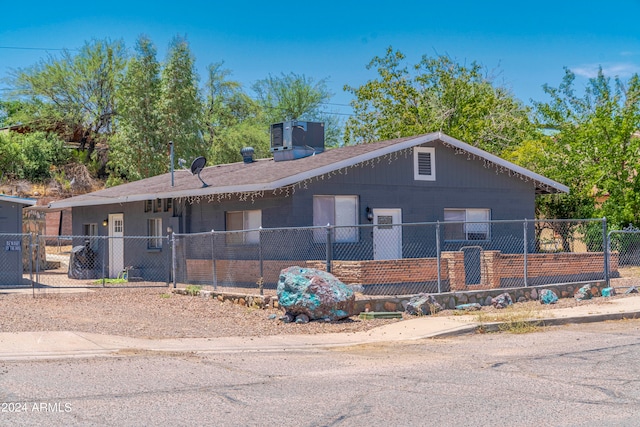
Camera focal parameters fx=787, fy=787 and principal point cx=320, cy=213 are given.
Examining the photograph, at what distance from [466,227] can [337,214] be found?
4.08 meters

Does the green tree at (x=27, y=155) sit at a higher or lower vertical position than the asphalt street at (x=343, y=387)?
higher

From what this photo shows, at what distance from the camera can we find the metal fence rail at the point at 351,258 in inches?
643

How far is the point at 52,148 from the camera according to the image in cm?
4406

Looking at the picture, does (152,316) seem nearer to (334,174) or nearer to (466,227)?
(334,174)

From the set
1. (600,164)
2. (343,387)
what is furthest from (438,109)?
(343,387)

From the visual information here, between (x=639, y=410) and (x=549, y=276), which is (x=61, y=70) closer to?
(x=549, y=276)

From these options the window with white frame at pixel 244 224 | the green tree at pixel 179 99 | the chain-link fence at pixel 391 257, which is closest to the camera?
the chain-link fence at pixel 391 257

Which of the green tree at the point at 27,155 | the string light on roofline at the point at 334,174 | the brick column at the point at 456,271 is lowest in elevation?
the brick column at the point at 456,271

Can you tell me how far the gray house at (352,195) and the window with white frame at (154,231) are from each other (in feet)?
0.10

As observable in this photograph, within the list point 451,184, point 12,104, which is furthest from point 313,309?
point 12,104

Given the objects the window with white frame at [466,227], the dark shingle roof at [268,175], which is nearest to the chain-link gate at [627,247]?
the dark shingle roof at [268,175]

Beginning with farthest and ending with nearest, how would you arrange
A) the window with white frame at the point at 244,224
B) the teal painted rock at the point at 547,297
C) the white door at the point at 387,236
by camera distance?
1. the white door at the point at 387,236
2. the window with white frame at the point at 244,224
3. the teal painted rock at the point at 547,297

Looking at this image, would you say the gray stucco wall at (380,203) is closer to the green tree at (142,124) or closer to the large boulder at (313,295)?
the large boulder at (313,295)

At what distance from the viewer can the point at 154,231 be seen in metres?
24.0
